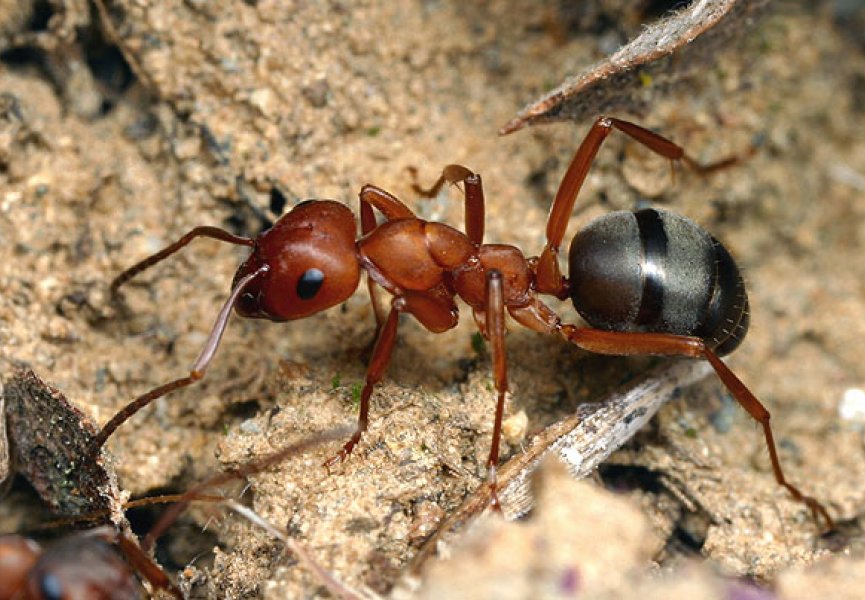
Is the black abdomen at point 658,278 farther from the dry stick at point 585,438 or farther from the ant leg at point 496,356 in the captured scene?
the ant leg at point 496,356

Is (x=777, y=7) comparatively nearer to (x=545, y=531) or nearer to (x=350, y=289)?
(x=350, y=289)

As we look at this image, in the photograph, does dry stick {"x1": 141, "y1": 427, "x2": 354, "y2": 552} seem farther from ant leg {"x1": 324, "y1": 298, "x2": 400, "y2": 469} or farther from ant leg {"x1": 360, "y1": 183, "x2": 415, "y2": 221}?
ant leg {"x1": 360, "y1": 183, "x2": 415, "y2": 221}

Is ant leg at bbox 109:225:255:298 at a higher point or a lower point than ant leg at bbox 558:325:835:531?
higher

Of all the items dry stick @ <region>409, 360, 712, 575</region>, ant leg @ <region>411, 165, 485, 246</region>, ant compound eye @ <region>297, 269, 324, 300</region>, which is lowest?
dry stick @ <region>409, 360, 712, 575</region>

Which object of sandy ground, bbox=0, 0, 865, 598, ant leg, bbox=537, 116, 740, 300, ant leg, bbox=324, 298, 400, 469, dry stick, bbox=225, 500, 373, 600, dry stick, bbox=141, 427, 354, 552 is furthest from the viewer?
ant leg, bbox=537, 116, 740, 300

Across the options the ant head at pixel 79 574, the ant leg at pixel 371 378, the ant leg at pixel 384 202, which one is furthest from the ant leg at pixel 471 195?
the ant head at pixel 79 574

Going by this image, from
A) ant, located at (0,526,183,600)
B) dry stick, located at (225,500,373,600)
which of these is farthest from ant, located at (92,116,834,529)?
ant, located at (0,526,183,600)

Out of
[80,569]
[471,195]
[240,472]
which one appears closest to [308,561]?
[240,472]

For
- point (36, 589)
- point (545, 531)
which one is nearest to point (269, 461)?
point (36, 589)
